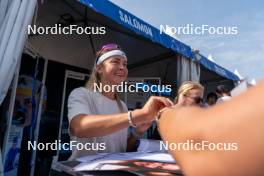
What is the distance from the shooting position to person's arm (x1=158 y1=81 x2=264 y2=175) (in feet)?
1.16

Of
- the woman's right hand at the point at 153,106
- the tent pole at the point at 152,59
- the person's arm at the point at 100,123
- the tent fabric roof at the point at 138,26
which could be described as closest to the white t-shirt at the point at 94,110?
the person's arm at the point at 100,123

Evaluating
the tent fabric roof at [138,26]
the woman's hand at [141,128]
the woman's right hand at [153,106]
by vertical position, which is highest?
the tent fabric roof at [138,26]

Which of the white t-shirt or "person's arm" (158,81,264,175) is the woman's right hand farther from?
"person's arm" (158,81,264,175)

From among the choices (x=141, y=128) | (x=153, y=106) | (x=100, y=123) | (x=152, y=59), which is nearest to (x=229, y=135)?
(x=153, y=106)

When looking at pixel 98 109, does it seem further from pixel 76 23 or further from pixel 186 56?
pixel 186 56

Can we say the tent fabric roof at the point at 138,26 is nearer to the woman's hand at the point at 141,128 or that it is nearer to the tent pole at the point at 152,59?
the tent pole at the point at 152,59

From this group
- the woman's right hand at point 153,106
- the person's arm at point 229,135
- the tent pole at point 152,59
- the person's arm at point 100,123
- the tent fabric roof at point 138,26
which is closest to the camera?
the person's arm at point 229,135

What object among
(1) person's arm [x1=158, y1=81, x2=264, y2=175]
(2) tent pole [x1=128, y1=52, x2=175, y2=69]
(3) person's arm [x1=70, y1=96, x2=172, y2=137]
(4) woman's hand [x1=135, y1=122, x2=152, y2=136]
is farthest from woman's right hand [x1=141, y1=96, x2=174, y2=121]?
(2) tent pole [x1=128, y1=52, x2=175, y2=69]

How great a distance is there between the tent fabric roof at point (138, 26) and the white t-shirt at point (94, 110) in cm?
138

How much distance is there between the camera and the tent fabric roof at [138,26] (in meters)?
2.75

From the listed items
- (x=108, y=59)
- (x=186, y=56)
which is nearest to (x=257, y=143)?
(x=108, y=59)

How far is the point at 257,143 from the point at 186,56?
164 inches

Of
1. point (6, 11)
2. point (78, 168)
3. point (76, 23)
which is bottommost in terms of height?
point (78, 168)

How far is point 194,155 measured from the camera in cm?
40
